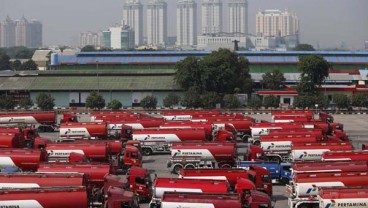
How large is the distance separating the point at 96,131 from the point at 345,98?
20.4 metres

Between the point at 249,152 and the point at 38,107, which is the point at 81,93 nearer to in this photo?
the point at 38,107

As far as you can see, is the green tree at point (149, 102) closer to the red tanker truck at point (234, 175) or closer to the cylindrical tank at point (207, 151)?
the cylindrical tank at point (207, 151)

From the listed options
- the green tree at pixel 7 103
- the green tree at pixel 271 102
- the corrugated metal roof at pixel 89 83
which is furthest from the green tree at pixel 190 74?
the green tree at pixel 7 103

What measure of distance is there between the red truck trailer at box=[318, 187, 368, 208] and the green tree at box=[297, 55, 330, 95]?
32.9 m

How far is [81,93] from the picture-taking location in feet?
162

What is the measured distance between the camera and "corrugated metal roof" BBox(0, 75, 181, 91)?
49.5m

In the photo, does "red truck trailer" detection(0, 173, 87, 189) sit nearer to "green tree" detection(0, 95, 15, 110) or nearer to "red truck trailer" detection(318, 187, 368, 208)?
"red truck trailer" detection(318, 187, 368, 208)

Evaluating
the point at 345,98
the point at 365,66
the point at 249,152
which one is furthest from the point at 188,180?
the point at 365,66

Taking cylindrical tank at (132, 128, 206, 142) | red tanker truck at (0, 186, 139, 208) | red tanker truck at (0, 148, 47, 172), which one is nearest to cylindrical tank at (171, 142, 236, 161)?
cylindrical tank at (132, 128, 206, 142)

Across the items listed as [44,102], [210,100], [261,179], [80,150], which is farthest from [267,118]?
[261,179]

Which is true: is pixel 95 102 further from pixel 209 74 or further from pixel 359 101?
pixel 359 101

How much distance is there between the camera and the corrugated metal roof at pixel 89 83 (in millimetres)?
49469

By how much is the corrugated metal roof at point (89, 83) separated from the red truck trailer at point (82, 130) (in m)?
21.1

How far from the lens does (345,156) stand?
21.2 metres
